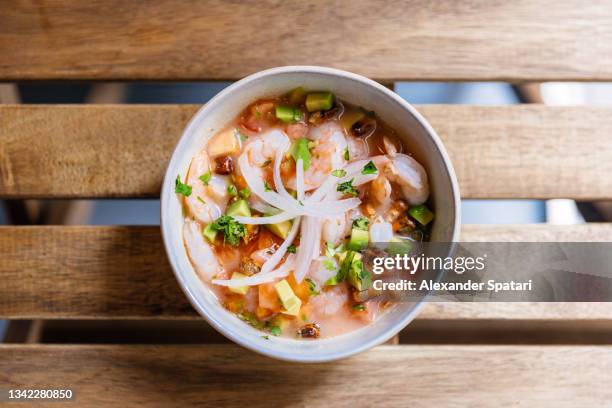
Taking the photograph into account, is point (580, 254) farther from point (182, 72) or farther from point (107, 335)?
point (107, 335)

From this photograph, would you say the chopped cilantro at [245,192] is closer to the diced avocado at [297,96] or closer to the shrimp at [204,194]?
the shrimp at [204,194]

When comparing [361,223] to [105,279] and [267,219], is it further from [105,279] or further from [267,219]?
[105,279]

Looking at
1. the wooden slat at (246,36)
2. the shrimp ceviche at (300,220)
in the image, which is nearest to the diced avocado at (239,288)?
the shrimp ceviche at (300,220)

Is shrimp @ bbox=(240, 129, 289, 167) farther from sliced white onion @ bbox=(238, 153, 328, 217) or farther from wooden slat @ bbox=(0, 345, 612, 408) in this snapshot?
wooden slat @ bbox=(0, 345, 612, 408)

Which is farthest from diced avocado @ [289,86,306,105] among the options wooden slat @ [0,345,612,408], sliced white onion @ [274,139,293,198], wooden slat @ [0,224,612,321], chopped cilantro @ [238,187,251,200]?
wooden slat @ [0,345,612,408]

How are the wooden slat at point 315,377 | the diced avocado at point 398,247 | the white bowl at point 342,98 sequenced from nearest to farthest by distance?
the white bowl at point 342,98 < the diced avocado at point 398,247 < the wooden slat at point 315,377

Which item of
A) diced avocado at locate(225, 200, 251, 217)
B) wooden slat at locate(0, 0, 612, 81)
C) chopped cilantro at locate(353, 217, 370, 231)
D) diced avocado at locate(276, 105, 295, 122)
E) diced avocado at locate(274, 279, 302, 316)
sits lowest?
diced avocado at locate(274, 279, 302, 316)
